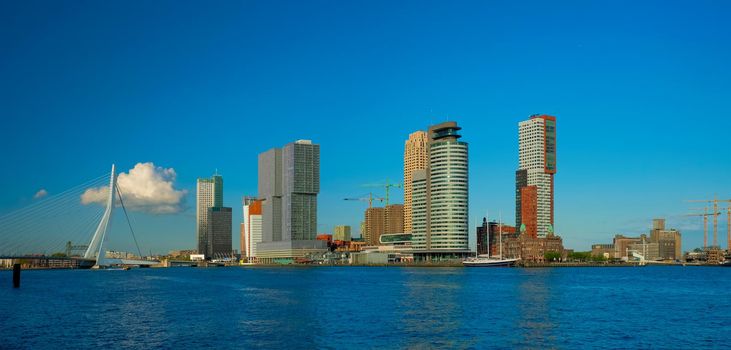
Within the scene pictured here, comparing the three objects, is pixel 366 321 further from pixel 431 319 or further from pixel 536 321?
pixel 536 321

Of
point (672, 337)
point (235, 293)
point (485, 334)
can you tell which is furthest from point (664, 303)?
point (235, 293)

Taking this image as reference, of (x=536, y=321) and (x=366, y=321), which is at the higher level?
(x=366, y=321)

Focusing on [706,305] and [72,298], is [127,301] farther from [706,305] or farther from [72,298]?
[706,305]

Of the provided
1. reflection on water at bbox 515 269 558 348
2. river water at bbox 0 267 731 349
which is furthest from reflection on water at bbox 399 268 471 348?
reflection on water at bbox 515 269 558 348

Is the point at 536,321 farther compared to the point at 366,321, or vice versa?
the point at 536,321

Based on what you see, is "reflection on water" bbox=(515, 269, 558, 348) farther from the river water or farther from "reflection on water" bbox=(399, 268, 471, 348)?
"reflection on water" bbox=(399, 268, 471, 348)

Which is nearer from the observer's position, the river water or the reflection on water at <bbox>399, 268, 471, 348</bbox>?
the reflection on water at <bbox>399, 268, 471, 348</bbox>

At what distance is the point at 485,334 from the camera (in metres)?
57.7

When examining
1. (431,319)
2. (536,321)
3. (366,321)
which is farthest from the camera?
(431,319)

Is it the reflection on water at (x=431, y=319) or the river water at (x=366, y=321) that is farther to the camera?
the river water at (x=366, y=321)

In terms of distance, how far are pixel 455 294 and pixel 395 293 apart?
9293mm

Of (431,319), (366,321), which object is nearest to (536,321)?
(431,319)

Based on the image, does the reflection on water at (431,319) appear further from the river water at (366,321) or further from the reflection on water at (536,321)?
the reflection on water at (536,321)

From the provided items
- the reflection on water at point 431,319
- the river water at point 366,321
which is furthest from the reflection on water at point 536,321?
the reflection on water at point 431,319
